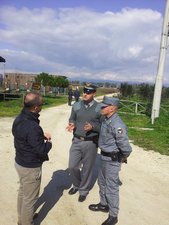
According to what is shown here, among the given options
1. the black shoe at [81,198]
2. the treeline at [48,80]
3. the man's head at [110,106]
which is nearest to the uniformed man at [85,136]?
the black shoe at [81,198]

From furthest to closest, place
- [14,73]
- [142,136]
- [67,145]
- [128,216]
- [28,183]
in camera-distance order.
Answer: [14,73]
[142,136]
[67,145]
[128,216]
[28,183]

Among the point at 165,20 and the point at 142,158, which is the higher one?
the point at 165,20

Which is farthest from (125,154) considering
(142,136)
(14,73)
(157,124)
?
(14,73)

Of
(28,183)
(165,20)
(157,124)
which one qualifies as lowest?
(157,124)

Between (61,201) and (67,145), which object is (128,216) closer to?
(61,201)

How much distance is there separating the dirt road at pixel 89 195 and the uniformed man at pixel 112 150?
41 cm

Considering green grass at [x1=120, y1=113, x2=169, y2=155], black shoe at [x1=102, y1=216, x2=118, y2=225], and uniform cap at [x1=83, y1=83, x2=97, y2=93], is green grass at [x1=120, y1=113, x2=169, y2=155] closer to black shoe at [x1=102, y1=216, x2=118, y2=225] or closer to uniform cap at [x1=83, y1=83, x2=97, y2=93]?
uniform cap at [x1=83, y1=83, x2=97, y2=93]

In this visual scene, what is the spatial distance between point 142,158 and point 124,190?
2.82m

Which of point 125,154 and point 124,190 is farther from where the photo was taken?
point 124,190

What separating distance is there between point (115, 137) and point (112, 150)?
224mm

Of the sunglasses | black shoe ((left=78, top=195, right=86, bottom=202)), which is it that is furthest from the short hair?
black shoe ((left=78, top=195, right=86, bottom=202))

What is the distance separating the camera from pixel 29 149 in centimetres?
407

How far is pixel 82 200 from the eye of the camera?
569 centimetres

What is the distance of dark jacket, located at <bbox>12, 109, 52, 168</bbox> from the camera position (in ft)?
13.1
